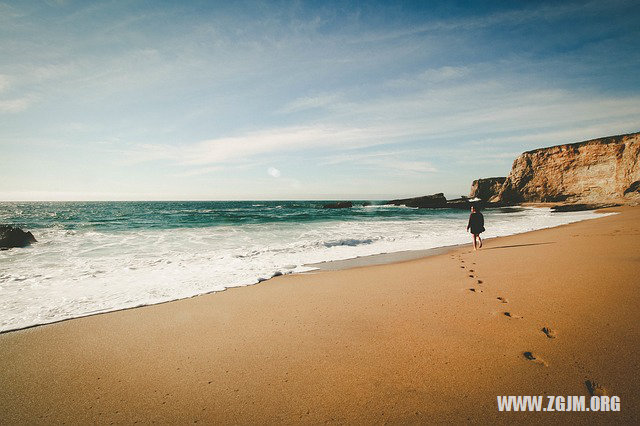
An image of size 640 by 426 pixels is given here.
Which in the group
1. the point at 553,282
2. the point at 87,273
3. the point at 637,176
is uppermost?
the point at 637,176

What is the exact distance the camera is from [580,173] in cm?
3891

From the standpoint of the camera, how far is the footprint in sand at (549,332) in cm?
297

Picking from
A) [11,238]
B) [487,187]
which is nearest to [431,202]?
[487,187]

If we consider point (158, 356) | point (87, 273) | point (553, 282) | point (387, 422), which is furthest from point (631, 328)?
point (87, 273)

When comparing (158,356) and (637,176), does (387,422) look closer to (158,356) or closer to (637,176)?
(158,356)

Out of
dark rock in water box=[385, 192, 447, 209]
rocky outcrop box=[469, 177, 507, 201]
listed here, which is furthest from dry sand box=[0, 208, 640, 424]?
rocky outcrop box=[469, 177, 507, 201]

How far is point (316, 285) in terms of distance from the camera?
18.6ft

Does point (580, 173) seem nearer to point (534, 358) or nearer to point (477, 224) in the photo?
point (477, 224)

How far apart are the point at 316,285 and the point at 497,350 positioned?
3.43 meters

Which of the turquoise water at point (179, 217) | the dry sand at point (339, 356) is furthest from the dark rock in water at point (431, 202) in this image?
the dry sand at point (339, 356)

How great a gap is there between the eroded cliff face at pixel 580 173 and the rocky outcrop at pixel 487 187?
4.86 meters

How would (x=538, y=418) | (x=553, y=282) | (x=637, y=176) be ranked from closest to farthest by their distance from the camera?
(x=538, y=418)
(x=553, y=282)
(x=637, y=176)

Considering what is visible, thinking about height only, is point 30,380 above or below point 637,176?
below

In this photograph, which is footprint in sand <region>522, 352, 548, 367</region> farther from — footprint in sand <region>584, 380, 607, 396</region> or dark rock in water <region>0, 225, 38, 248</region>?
dark rock in water <region>0, 225, 38, 248</region>
